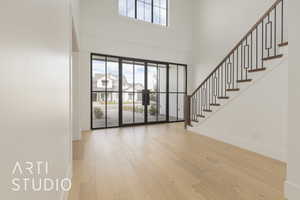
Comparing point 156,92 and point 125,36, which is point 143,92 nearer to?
point 156,92

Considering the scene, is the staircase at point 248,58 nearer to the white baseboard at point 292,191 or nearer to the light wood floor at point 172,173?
the light wood floor at point 172,173

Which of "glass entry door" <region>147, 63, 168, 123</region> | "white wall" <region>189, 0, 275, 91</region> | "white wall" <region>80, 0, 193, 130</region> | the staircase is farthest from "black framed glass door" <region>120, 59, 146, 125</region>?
"white wall" <region>189, 0, 275, 91</region>

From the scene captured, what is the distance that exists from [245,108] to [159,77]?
334cm

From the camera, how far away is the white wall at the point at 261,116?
2.47 metres

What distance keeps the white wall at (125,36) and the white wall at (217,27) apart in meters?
0.42

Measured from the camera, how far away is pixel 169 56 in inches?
230

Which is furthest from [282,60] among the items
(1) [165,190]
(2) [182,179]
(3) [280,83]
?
(1) [165,190]

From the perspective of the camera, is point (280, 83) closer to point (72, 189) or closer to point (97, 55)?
point (72, 189)

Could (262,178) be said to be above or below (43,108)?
below

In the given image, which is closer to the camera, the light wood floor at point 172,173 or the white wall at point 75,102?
the light wood floor at point 172,173

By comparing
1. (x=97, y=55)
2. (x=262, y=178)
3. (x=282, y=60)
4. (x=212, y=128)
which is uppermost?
(x=97, y=55)

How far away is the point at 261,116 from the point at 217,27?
3.82 metres

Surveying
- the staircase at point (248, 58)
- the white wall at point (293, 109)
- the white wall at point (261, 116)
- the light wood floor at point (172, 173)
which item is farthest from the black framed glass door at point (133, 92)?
the white wall at point (293, 109)

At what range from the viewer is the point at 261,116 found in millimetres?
2775
